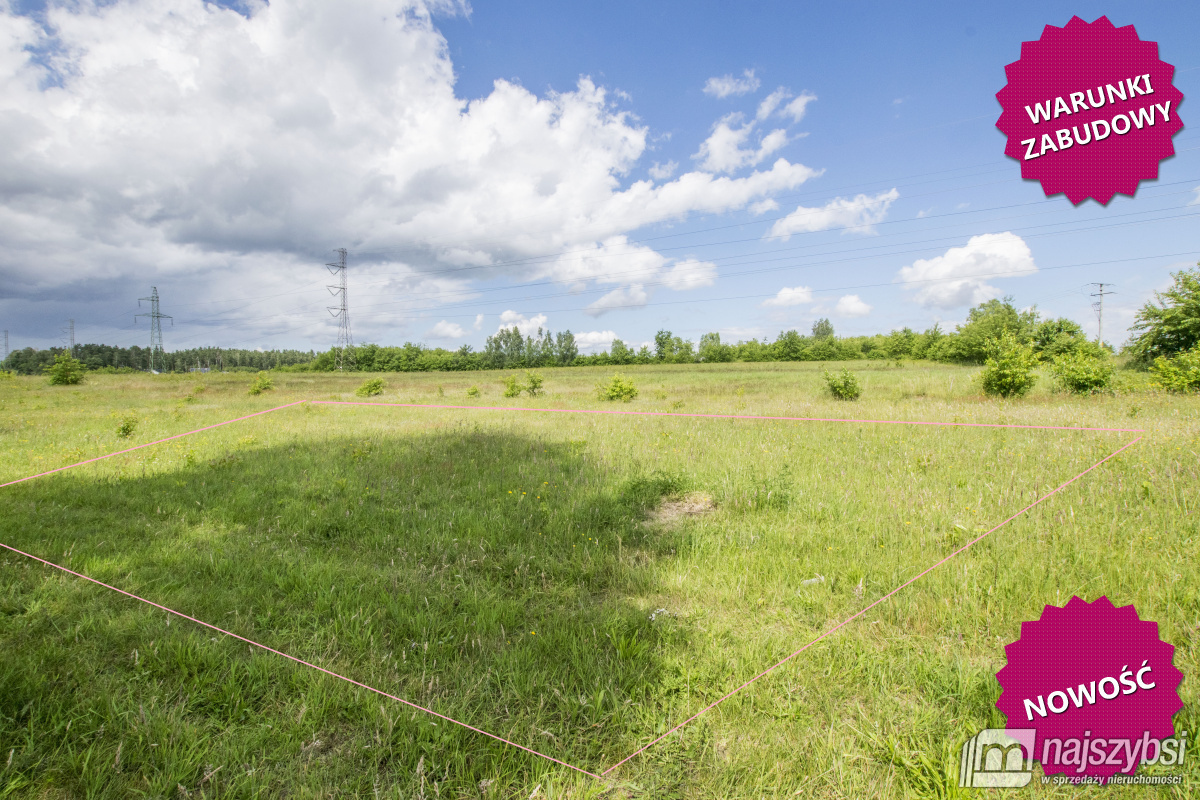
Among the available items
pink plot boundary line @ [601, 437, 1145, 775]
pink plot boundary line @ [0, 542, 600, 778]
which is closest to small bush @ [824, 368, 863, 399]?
pink plot boundary line @ [601, 437, 1145, 775]

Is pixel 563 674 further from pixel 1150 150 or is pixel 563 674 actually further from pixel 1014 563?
pixel 1150 150

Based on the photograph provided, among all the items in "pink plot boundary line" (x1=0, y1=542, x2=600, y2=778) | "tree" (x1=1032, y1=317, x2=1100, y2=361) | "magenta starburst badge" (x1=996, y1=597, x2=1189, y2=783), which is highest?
"tree" (x1=1032, y1=317, x2=1100, y2=361)

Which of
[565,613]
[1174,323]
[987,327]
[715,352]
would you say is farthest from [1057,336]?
[715,352]

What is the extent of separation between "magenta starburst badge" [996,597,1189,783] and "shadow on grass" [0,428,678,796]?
1982 mm

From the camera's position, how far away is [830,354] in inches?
4569

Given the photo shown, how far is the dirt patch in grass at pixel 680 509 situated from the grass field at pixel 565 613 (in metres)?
0.04

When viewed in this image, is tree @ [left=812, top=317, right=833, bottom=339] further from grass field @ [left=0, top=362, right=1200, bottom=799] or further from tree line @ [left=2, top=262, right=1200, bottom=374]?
grass field @ [left=0, top=362, right=1200, bottom=799]

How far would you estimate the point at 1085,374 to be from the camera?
1653 centimetres

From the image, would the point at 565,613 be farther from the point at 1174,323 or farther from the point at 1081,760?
the point at 1174,323

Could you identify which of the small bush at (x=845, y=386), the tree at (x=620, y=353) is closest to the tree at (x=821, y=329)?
the tree at (x=620, y=353)

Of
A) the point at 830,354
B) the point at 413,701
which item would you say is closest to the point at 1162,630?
the point at 413,701

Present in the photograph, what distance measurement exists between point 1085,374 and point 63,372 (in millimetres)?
56198

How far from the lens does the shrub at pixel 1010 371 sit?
17547 millimetres

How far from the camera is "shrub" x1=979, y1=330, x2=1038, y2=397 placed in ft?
57.6
